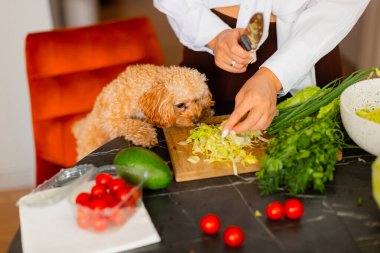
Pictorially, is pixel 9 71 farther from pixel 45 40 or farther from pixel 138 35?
pixel 138 35

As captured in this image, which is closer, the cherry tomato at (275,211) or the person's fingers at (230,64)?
the cherry tomato at (275,211)

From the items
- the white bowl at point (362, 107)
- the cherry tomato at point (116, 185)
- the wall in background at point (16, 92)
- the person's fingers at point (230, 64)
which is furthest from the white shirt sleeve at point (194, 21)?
the wall in background at point (16, 92)

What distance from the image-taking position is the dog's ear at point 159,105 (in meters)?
1.61

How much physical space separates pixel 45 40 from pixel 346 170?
1.36 meters

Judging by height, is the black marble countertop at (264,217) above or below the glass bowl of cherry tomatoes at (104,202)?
below

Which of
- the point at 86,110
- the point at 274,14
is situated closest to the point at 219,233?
the point at 274,14

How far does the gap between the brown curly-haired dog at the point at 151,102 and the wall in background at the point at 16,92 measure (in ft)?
2.94

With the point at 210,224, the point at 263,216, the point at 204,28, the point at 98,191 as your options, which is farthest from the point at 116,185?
the point at 204,28

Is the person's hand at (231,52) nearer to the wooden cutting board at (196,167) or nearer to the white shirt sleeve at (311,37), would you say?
the white shirt sleeve at (311,37)

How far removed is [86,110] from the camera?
7.28ft

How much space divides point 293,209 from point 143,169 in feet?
1.27

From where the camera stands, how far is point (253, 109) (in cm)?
134

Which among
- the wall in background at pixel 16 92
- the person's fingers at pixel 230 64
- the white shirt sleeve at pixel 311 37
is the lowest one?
the wall in background at pixel 16 92

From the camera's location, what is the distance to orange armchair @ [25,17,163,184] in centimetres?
205
